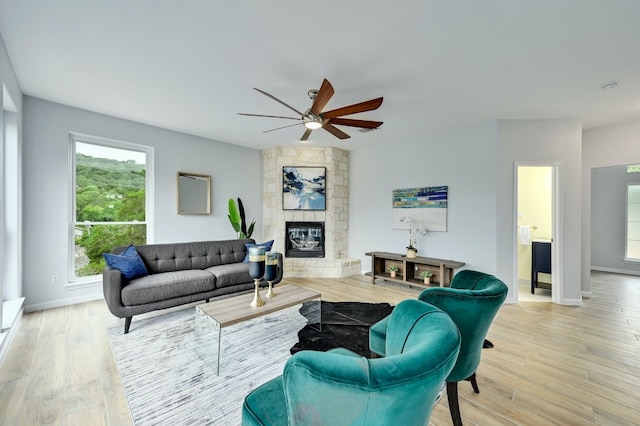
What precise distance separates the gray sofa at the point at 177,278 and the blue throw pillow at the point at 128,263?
66mm

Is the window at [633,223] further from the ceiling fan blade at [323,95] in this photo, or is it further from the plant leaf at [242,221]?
the plant leaf at [242,221]

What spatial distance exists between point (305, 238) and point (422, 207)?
2373mm

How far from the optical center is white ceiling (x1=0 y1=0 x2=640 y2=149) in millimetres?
1903

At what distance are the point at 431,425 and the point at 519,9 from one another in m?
2.79

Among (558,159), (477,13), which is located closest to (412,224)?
(558,159)

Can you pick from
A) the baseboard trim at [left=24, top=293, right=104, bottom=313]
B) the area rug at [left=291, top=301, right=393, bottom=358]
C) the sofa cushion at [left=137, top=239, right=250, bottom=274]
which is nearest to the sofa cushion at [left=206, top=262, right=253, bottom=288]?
the sofa cushion at [left=137, top=239, right=250, bottom=274]

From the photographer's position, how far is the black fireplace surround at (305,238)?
5.57 meters

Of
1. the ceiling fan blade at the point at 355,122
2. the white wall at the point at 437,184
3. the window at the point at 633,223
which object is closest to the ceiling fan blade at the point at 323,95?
the ceiling fan blade at the point at 355,122

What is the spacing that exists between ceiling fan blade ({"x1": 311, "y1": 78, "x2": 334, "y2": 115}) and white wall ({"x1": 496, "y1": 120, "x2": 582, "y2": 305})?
297 centimetres

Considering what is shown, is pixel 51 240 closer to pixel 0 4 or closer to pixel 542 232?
pixel 0 4

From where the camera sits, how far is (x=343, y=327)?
3037 millimetres

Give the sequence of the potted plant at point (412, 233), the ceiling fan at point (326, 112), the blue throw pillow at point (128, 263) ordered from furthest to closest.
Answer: the potted plant at point (412, 233) → the blue throw pillow at point (128, 263) → the ceiling fan at point (326, 112)

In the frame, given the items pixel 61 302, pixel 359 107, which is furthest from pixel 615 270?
pixel 61 302

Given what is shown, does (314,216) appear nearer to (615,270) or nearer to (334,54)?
(334,54)
